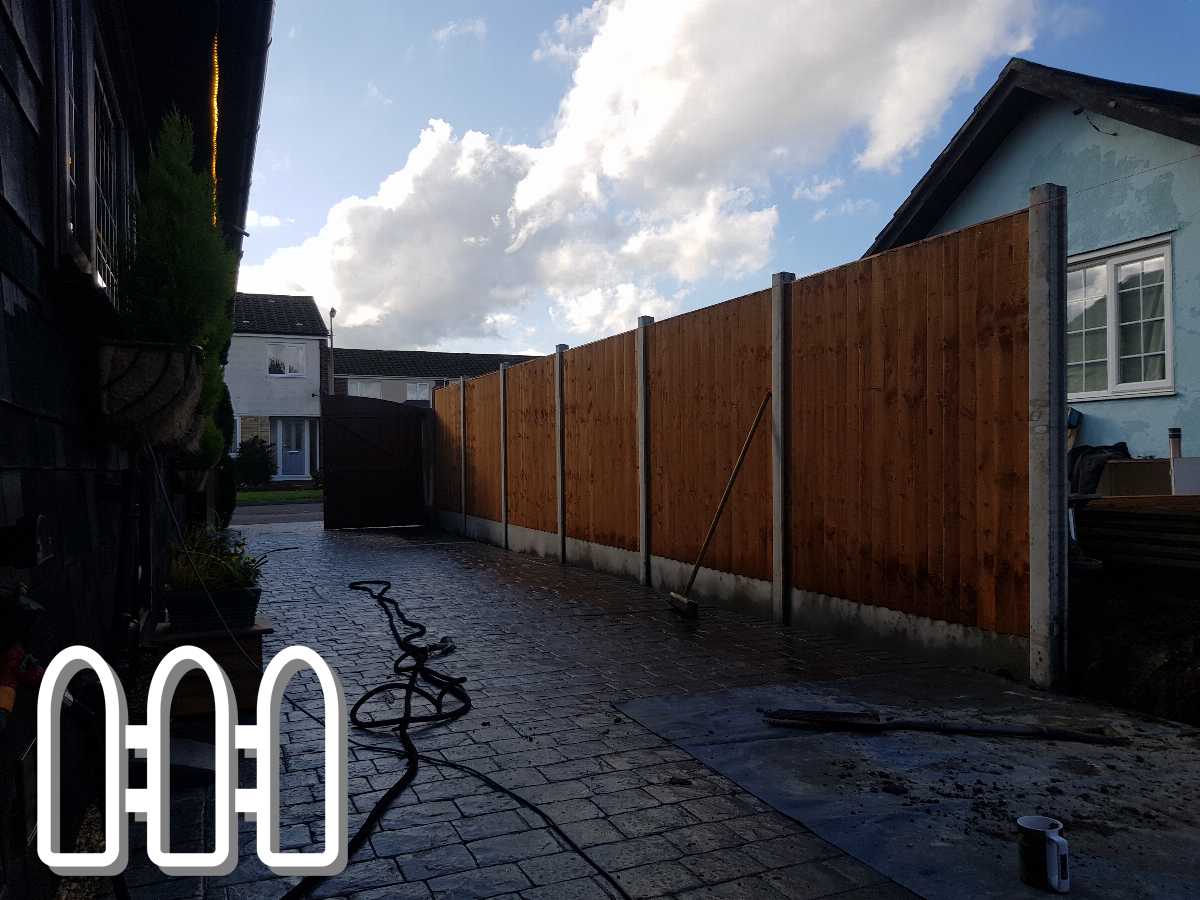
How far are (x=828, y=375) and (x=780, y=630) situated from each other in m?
2.00

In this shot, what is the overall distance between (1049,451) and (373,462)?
47.6 ft

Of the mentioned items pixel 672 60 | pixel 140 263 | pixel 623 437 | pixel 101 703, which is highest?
pixel 672 60

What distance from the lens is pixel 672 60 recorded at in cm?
947

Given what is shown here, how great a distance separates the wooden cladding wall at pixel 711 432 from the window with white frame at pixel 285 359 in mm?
27642

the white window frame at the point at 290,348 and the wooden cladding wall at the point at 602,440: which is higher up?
the white window frame at the point at 290,348

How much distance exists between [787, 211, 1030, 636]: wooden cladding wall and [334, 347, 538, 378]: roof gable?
3504 cm

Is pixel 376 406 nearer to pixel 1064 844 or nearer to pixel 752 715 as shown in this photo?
pixel 752 715

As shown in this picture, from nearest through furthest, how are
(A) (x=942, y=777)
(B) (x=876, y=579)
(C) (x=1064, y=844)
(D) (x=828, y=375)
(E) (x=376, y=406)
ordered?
(C) (x=1064, y=844), (A) (x=942, y=777), (B) (x=876, y=579), (D) (x=828, y=375), (E) (x=376, y=406)

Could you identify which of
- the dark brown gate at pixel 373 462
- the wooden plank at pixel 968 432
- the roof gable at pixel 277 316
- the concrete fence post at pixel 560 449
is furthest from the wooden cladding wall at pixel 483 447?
the roof gable at pixel 277 316

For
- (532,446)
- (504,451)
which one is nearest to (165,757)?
(532,446)

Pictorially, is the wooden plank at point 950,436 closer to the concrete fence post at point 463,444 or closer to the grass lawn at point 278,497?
the concrete fence post at point 463,444

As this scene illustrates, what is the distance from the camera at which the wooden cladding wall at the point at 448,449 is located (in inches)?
626

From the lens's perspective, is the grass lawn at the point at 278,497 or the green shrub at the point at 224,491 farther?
the grass lawn at the point at 278,497

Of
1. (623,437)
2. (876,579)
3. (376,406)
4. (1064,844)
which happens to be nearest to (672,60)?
(623,437)
